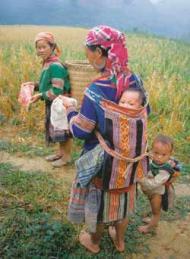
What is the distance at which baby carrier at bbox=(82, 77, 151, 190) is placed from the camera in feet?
8.38

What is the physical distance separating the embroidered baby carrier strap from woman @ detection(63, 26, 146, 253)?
1 cm

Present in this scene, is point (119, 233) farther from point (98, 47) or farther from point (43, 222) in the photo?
point (98, 47)

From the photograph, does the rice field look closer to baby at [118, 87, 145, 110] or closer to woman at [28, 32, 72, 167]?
woman at [28, 32, 72, 167]

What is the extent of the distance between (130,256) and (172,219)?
72 cm

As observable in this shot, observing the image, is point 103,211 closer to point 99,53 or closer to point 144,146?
point 144,146

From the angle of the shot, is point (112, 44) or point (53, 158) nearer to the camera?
point (112, 44)

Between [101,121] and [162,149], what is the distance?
2.60ft

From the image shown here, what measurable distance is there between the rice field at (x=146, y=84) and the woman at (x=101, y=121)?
1.85 meters

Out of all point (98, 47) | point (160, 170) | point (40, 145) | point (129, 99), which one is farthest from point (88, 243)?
point (40, 145)

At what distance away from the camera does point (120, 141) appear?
2633mm

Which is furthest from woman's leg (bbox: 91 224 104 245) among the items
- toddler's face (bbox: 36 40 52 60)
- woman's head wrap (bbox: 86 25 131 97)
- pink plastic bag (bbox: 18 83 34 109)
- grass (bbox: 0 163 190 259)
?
toddler's face (bbox: 36 40 52 60)


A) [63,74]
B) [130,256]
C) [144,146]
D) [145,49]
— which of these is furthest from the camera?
[145,49]

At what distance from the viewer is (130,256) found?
334 centimetres

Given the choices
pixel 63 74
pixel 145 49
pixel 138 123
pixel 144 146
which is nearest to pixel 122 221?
pixel 144 146
